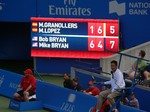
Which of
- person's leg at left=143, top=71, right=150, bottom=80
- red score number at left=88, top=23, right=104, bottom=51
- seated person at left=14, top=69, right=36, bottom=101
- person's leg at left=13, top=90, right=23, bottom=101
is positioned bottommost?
person's leg at left=13, top=90, right=23, bottom=101

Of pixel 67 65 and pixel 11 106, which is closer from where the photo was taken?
pixel 11 106

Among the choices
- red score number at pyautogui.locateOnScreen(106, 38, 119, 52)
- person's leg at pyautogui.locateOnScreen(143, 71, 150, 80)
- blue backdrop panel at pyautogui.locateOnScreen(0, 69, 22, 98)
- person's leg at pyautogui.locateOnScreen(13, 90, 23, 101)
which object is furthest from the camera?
red score number at pyautogui.locateOnScreen(106, 38, 119, 52)

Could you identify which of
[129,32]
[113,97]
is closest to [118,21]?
[129,32]

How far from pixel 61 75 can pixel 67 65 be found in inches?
22.5

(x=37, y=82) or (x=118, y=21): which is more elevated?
(x=118, y=21)

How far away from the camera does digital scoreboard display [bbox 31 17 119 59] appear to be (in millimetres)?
24047

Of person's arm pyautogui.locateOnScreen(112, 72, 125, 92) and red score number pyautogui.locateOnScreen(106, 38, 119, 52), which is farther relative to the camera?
red score number pyautogui.locateOnScreen(106, 38, 119, 52)

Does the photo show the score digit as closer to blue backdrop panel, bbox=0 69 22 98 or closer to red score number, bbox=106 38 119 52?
red score number, bbox=106 38 119 52

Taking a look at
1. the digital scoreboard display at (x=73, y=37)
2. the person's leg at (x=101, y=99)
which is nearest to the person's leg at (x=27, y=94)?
the person's leg at (x=101, y=99)

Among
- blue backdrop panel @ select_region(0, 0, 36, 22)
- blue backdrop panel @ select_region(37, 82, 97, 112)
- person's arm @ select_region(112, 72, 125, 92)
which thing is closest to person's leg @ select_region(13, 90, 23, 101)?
blue backdrop panel @ select_region(37, 82, 97, 112)

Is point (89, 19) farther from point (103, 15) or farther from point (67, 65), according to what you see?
point (67, 65)

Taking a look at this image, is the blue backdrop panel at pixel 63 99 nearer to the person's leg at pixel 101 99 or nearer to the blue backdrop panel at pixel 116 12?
the person's leg at pixel 101 99

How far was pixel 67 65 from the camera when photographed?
25.0 meters

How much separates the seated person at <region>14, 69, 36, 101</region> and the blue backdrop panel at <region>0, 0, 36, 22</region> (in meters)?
8.52
